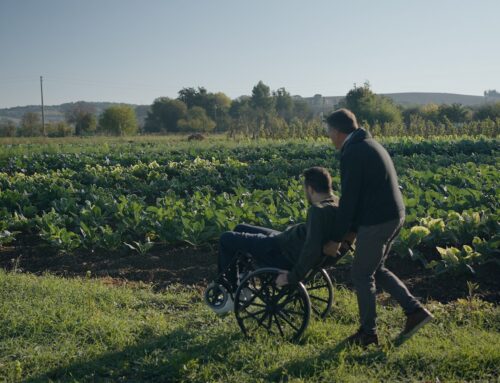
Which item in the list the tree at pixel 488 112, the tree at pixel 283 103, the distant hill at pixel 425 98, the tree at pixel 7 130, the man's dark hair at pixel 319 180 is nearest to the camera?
the man's dark hair at pixel 319 180

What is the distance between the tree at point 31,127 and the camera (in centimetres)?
6470

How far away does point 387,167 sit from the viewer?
4.04 meters

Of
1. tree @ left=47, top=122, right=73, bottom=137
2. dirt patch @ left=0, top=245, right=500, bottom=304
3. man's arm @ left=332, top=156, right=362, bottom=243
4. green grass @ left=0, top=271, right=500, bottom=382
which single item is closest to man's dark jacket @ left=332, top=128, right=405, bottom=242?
man's arm @ left=332, top=156, right=362, bottom=243

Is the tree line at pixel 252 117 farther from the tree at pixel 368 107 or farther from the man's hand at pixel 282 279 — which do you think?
the man's hand at pixel 282 279

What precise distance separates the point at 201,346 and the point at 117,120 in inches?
2687

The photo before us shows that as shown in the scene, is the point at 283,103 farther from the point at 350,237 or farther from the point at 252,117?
the point at 350,237

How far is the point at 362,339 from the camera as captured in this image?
14.1ft

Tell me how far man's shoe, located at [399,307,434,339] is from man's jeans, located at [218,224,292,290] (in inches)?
41.4

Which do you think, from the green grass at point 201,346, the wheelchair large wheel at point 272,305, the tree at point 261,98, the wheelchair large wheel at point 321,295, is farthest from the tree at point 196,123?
the wheelchair large wheel at point 272,305

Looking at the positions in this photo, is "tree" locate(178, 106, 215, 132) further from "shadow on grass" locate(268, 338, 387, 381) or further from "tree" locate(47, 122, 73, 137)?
"shadow on grass" locate(268, 338, 387, 381)

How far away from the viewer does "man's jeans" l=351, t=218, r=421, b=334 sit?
13.4 feet

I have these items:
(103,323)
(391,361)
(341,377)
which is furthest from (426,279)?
(103,323)

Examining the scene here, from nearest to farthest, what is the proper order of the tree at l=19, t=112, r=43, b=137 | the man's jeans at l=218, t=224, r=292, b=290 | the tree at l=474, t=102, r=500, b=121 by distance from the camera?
1. the man's jeans at l=218, t=224, r=292, b=290
2. the tree at l=474, t=102, r=500, b=121
3. the tree at l=19, t=112, r=43, b=137

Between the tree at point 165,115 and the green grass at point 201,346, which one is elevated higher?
the tree at point 165,115
